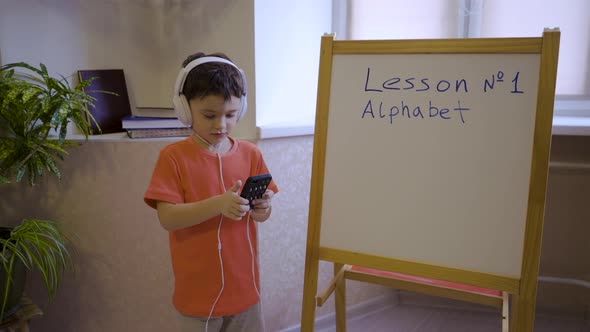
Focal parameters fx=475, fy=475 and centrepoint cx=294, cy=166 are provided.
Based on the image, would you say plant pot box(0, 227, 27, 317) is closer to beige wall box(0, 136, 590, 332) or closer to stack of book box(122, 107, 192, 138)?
beige wall box(0, 136, 590, 332)

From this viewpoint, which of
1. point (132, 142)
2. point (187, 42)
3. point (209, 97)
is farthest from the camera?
point (187, 42)

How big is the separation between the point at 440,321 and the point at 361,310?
0.34m

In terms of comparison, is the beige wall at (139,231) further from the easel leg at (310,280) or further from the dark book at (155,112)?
Answer: the easel leg at (310,280)

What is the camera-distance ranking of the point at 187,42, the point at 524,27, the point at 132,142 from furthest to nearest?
the point at 524,27, the point at 187,42, the point at 132,142

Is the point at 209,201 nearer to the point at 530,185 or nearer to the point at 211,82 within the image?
the point at 211,82

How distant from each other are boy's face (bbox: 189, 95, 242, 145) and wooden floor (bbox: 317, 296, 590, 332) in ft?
4.01

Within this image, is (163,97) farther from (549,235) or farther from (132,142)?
(549,235)

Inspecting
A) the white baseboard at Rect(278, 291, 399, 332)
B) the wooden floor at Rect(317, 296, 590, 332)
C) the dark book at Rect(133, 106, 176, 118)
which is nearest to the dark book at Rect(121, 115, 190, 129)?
the dark book at Rect(133, 106, 176, 118)

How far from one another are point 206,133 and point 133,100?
2.99ft

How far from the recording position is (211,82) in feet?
3.49

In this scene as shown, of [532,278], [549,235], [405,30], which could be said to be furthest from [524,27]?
[532,278]

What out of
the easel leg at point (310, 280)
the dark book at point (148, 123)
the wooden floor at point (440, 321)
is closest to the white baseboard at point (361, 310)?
the wooden floor at point (440, 321)

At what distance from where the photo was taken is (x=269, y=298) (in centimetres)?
183

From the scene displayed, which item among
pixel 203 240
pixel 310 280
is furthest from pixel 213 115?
pixel 310 280
